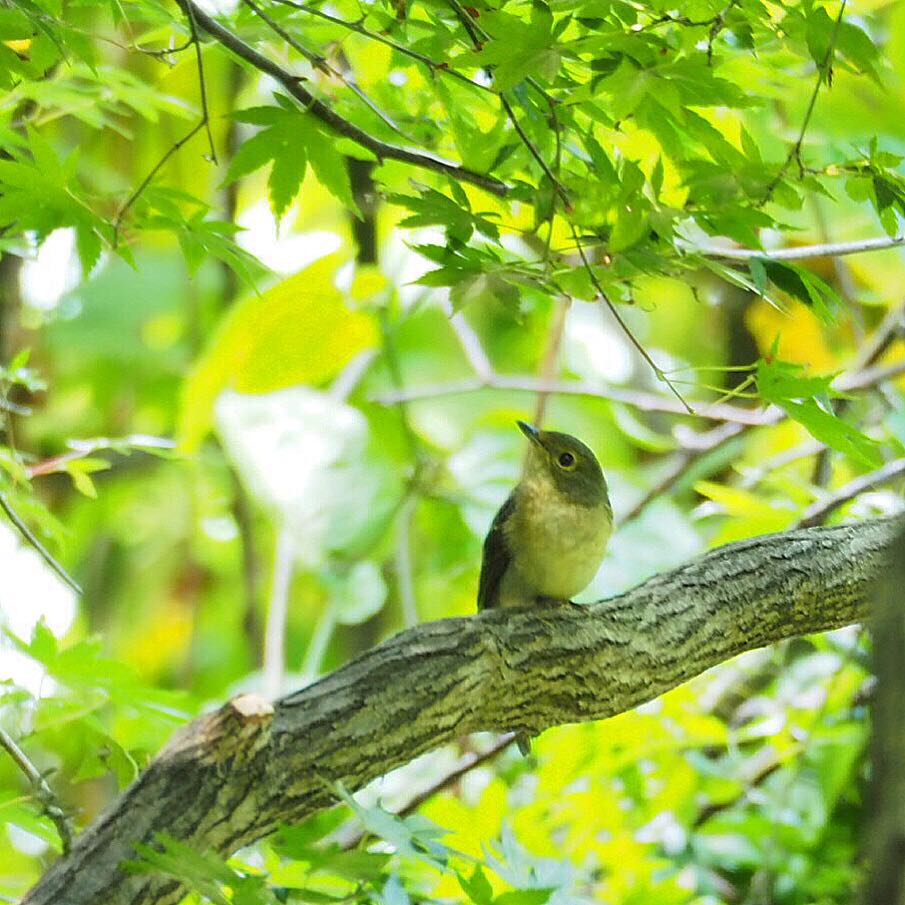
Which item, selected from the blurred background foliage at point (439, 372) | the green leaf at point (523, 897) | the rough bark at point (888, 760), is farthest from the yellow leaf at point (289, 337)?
the rough bark at point (888, 760)

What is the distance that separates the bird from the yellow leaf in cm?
95

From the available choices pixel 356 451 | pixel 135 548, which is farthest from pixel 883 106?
pixel 135 548

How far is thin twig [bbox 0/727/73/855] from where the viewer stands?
102 inches

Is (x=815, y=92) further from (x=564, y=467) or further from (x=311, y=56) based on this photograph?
(x=564, y=467)

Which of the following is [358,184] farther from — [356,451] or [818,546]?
[818,546]

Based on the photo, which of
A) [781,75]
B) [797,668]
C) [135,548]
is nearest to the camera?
[781,75]

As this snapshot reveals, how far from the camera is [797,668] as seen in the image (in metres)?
5.35

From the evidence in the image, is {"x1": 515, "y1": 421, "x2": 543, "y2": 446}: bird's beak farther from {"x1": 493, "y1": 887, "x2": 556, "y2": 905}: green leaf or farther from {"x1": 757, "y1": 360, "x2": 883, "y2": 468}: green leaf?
{"x1": 493, "y1": 887, "x2": 556, "y2": 905}: green leaf

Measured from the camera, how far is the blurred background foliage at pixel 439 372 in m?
2.45

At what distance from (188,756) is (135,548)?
5825 millimetres

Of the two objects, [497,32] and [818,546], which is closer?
[497,32]

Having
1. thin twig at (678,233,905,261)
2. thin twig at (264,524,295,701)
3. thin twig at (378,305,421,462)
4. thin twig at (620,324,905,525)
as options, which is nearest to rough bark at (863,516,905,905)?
thin twig at (678,233,905,261)

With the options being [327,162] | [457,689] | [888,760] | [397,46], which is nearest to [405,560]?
[457,689]

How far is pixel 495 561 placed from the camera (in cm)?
431
